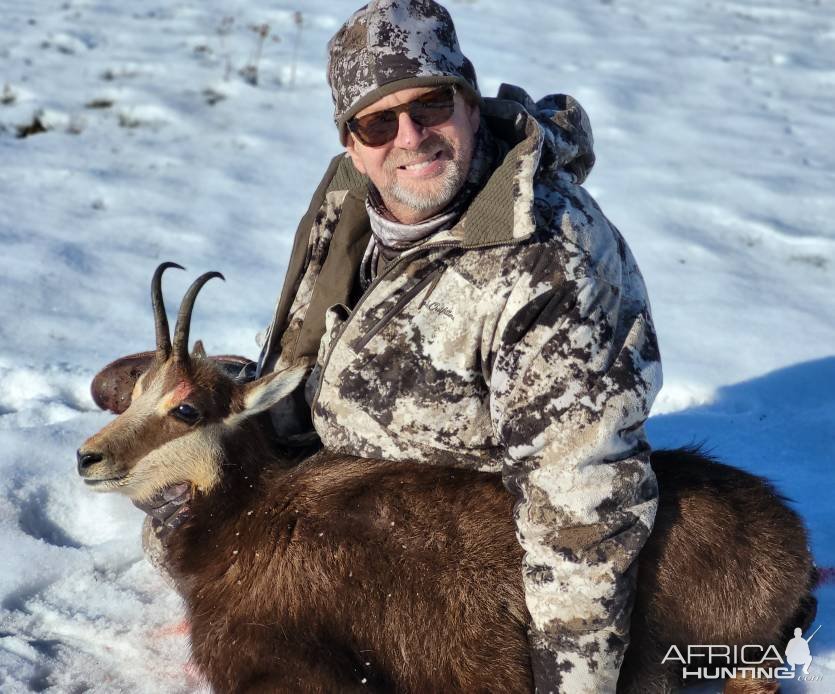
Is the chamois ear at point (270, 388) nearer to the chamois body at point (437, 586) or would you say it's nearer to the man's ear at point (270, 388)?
the man's ear at point (270, 388)

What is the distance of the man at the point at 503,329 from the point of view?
301 cm

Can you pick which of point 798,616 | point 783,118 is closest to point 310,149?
point 783,118

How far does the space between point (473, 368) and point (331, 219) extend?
3.79ft

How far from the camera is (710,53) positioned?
35.3 ft

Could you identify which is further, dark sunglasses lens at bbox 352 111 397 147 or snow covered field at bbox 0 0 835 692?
snow covered field at bbox 0 0 835 692

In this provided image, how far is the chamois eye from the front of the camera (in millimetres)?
3629

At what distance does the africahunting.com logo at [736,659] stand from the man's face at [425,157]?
1.71 m

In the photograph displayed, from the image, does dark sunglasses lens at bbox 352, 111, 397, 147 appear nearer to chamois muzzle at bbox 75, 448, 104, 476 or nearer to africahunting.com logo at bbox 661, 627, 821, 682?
chamois muzzle at bbox 75, 448, 104, 476

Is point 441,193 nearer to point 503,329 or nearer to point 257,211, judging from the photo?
point 503,329

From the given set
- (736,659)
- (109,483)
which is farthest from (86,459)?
(736,659)

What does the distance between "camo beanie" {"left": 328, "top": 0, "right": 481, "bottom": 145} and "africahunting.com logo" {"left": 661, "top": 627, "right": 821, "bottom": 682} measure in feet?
6.73

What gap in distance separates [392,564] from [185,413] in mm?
952

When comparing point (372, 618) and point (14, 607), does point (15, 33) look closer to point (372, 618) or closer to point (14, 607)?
point (14, 607)

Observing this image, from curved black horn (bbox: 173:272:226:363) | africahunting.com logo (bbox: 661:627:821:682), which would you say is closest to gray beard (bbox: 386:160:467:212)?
curved black horn (bbox: 173:272:226:363)
